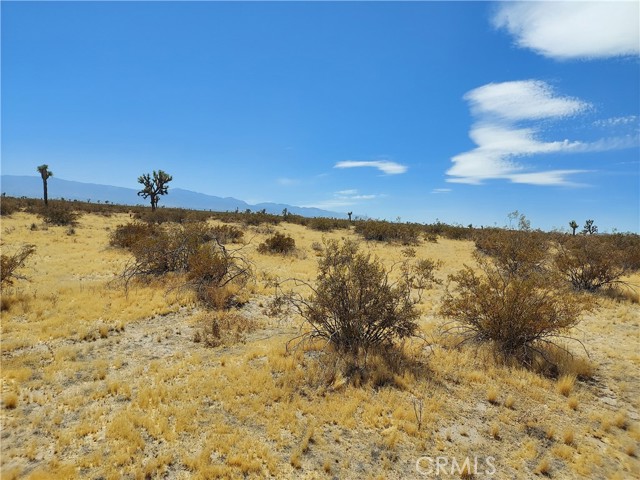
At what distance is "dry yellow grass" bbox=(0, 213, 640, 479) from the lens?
14.7 ft

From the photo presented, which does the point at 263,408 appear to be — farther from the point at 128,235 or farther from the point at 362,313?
the point at 128,235

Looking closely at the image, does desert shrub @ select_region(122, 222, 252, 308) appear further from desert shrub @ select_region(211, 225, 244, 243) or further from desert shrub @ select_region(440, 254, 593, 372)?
desert shrub @ select_region(211, 225, 244, 243)

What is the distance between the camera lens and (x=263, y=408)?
561 centimetres

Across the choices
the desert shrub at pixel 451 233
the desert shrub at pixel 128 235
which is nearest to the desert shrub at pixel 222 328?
the desert shrub at pixel 128 235

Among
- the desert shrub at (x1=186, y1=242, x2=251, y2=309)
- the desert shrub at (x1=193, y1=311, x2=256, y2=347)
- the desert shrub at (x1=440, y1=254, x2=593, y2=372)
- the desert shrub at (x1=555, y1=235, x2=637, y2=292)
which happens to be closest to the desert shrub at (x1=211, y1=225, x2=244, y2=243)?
the desert shrub at (x1=186, y1=242, x2=251, y2=309)

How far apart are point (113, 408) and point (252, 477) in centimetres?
268

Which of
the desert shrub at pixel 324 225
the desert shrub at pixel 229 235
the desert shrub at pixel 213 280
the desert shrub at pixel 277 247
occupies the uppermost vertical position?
the desert shrub at pixel 324 225

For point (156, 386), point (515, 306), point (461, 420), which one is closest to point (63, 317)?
point (156, 386)

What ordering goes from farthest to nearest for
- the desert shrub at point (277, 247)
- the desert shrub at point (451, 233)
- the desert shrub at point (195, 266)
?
the desert shrub at point (451, 233) → the desert shrub at point (277, 247) → the desert shrub at point (195, 266)

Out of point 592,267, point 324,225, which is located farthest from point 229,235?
point 592,267

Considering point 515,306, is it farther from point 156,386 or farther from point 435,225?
point 435,225

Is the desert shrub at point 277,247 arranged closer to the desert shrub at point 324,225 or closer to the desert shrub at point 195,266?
the desert shrub at point 195,266

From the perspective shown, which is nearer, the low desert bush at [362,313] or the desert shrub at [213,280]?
the low desert bush at [362,313]

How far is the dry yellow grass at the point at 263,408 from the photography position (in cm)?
449
